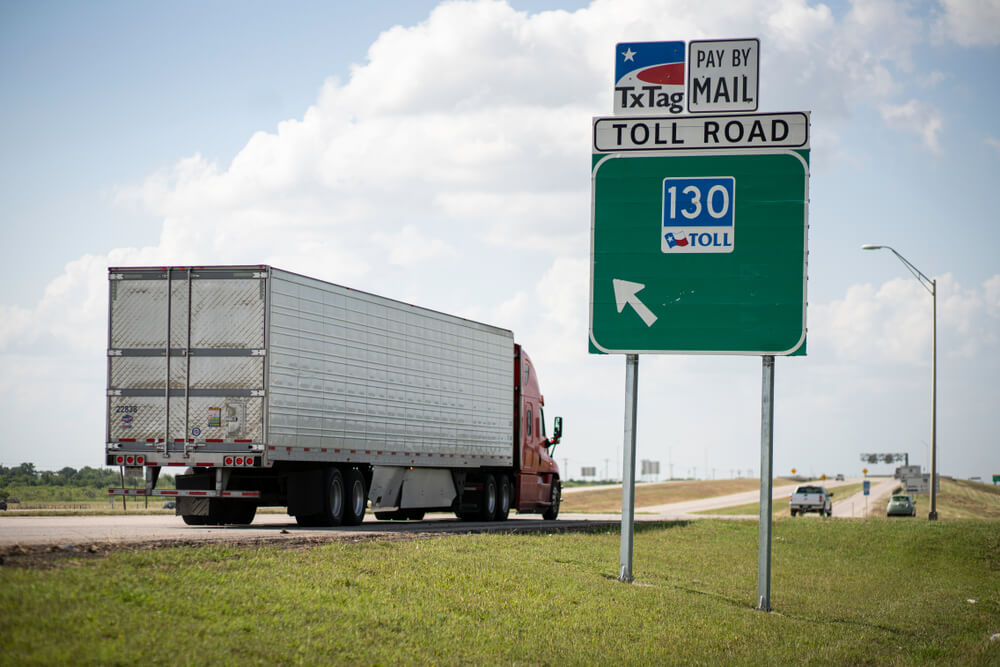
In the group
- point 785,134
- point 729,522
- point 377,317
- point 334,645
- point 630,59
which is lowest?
point 729,522

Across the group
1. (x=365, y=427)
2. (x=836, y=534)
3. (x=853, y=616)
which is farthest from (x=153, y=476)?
(x=836, y=534)

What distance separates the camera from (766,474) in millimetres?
16547

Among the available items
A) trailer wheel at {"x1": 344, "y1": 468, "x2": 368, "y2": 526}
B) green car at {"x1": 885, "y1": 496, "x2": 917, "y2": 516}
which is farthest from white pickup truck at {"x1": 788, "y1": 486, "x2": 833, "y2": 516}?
trailer wheel at {"x1": 344, "y1": 468, "x2": 368, "y2": 526}

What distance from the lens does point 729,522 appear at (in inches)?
1373

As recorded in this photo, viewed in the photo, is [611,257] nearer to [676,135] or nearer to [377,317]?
[676,135]

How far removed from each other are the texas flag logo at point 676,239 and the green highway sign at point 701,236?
2cm

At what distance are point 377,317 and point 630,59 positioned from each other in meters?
8.91

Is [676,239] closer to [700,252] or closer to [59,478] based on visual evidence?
[700,252]

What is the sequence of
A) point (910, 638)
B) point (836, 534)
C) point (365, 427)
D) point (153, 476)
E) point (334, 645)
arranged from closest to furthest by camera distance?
point (334, 645)
point (910, 638)
point (153, 476)
point (365, 427)
point (836, 534)

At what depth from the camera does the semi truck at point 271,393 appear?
2019 centimetres

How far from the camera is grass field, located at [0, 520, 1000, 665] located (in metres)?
8.95

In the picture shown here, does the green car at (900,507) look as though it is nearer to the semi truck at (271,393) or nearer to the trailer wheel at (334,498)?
the semi truck at (271,393)

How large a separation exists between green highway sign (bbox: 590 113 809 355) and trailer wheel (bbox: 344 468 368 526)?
8128 mm

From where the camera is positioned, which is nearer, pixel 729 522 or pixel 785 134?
pixel 785 134
